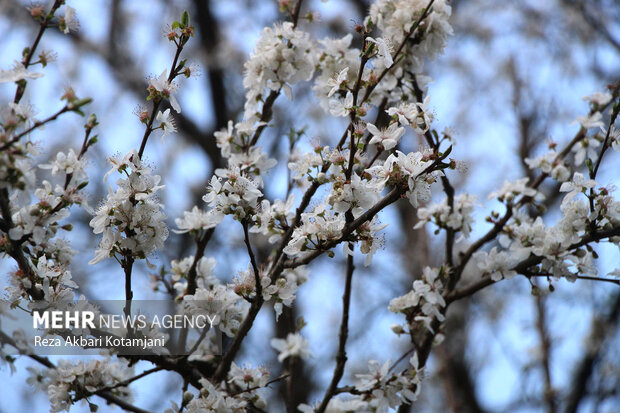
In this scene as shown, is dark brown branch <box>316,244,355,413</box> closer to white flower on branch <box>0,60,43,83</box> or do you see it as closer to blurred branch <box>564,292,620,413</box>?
white flower on branch <box>0,60,43,83</box>

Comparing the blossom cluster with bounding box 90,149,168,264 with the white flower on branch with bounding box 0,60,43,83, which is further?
the blossom cluster with bounding box 90,149,168,264

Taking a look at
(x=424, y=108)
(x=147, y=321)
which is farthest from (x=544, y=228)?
(x=147, y=321)

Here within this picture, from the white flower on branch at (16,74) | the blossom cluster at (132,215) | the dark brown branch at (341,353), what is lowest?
the dark brown branch at (341,353)

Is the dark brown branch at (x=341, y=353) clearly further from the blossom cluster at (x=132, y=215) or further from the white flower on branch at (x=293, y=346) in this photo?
the blossom cluster at (x=132, y=215)

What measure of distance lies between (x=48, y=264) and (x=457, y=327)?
20.4ft

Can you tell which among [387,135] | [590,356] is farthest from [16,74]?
[590,356]

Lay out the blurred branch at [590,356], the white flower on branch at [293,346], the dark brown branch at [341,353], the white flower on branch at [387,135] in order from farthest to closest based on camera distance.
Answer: the blurred branch at [590,356] → the white flower on branch at [293,346] → the dark brown branch at [341,353] → the white flower on branch at [387,135]

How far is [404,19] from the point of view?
9.15 feet

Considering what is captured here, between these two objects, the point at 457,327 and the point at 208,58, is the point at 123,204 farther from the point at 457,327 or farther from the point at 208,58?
the point at 457,327

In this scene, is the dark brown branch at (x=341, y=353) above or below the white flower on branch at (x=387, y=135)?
below

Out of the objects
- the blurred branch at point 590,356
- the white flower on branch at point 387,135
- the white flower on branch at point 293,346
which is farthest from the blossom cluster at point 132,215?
the blurred branch at point 590,356

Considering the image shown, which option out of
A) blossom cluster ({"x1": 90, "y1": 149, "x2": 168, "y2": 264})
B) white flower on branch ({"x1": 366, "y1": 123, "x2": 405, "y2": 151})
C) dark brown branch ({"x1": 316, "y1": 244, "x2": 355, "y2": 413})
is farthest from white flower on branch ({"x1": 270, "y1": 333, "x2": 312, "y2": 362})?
white flower on branch ({"x1": 366, "y1": 123, "x2": 405, "y2": 151})

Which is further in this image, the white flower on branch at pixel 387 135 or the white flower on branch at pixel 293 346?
the white flower on branch at pixel 293 346

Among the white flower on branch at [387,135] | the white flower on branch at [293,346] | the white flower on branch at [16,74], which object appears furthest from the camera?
the white flower on branch at [293,346]
